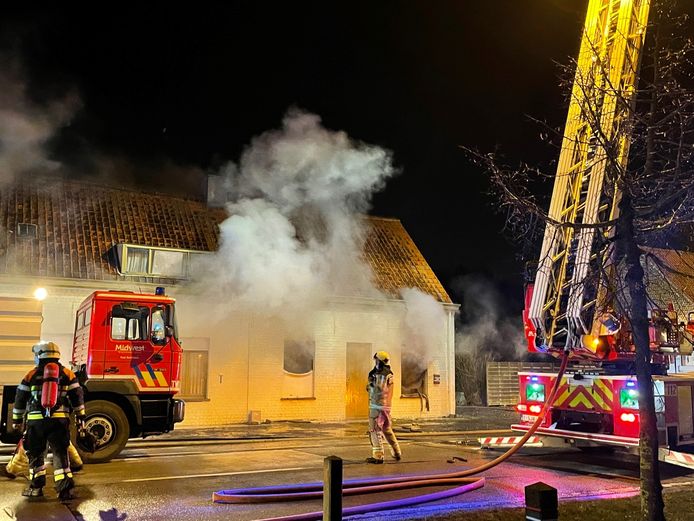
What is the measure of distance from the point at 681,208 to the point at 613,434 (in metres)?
4.12

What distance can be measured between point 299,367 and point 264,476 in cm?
885

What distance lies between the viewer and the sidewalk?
13.4 meters

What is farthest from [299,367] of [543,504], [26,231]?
[543,504]

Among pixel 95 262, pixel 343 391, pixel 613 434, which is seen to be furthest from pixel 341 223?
pixel 613 434

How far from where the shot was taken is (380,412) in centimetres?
935

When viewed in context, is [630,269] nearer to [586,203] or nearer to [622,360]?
[586,203]

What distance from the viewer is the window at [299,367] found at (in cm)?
1692

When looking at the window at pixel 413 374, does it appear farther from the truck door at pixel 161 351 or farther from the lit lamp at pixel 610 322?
the lit lamp at pixel 610 322

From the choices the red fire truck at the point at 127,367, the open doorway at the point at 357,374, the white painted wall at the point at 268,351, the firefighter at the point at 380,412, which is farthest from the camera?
the open doorway at the point at 357,374

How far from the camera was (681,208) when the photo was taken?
587cm

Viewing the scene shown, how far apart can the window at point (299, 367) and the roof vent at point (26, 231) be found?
22.0ft

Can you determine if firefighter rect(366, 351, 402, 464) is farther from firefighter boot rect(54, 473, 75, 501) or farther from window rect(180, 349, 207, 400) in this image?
window rect(180, 349, 207, 400)

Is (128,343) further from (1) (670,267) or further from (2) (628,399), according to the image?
(1) (670,267)


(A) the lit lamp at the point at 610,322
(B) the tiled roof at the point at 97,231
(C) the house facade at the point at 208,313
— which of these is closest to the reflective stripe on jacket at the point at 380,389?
(A) the lit lamp at the point at 610,322
